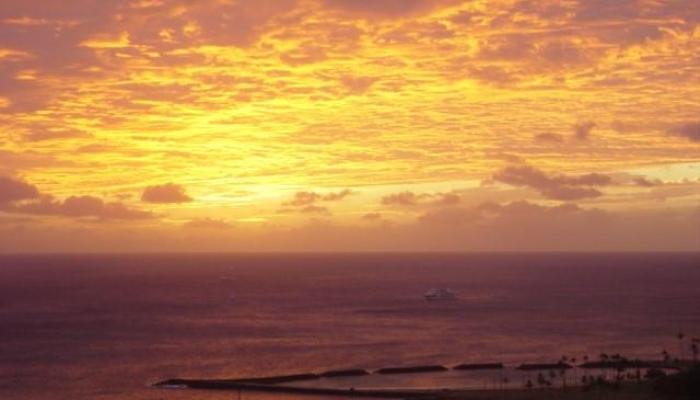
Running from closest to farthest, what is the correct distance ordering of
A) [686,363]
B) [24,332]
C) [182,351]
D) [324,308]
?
[686,363], [182,351], [24,332], [324,308]

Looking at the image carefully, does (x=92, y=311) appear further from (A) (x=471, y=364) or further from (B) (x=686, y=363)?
(B) (x=686, y=363)

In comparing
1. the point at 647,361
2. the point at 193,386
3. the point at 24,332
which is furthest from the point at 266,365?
the point at 24,332

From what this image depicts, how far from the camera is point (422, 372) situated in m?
99.4

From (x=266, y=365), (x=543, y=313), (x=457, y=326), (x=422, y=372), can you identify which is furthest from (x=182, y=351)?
(x=543, y=313)

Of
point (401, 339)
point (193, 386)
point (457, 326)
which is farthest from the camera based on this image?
point (457, 326)

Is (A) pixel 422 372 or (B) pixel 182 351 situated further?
(B) pixel 182 351

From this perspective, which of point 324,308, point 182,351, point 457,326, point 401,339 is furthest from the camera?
point 324,308

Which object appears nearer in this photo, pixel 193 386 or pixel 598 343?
pixel 193 386

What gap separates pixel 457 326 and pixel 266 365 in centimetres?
5523

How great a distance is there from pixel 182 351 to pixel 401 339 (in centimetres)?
3491

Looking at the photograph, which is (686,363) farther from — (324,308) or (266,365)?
(324,308)

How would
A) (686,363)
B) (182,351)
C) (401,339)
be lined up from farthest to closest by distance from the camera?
(401,339) → (182,351) → (686,363)

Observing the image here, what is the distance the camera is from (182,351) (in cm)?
12006

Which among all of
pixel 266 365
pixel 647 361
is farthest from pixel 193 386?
pixel 647 361
